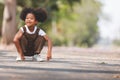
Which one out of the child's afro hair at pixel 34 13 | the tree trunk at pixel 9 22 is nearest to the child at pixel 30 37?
the child's afro hair at pixel 34 13

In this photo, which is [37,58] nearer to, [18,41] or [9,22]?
[18,41]

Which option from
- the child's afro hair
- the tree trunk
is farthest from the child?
the tree trunk

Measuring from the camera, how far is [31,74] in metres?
9.21

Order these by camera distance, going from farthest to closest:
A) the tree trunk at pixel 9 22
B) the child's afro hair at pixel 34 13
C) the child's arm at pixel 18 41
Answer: the tree trunk at pixel 9 22 < the child's afro hair at pixel 34 13 < the child's arm at pixel 18 41

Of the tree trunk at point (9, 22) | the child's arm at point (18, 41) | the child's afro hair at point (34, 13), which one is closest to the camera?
the child's arm at point (18, 41)

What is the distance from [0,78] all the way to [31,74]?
0.81 metres

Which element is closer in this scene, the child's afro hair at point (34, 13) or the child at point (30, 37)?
the child at point (30, 37)

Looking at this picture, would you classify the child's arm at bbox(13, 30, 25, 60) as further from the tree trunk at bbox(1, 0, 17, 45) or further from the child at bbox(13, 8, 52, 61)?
the tree trunk at bbox(1, 0, 17, 45)

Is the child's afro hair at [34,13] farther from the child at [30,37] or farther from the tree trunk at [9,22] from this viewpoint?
the tree trunk at [9,22]

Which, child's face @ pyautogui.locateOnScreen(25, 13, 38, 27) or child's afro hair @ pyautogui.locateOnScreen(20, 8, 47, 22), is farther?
child's afro hair @ pyautogui.locateOnScreen(20, 8, 47, 22)

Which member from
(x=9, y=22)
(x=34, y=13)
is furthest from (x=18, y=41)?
(x=9, y=22)

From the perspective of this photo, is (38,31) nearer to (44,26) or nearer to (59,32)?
(44,26)

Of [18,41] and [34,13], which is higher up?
[34,13]

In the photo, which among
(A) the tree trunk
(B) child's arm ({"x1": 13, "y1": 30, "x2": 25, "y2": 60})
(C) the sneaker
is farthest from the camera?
(A) the tree trunk
